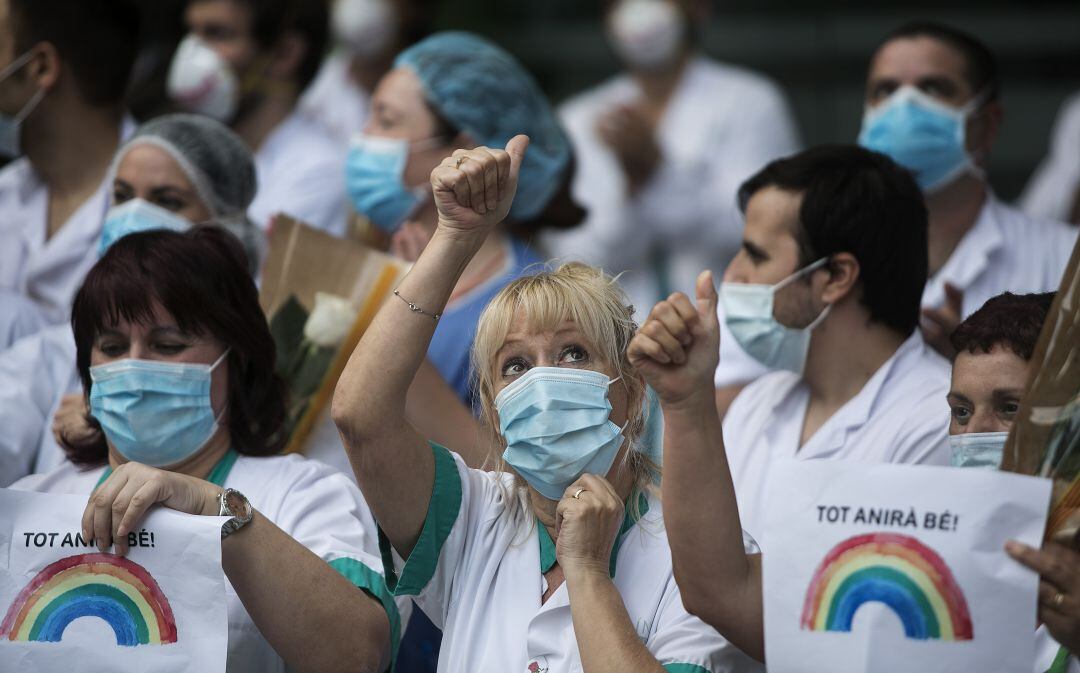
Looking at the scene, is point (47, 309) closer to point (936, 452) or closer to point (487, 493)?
point (487, 493)

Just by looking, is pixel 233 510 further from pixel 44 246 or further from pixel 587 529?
pixel 44 246

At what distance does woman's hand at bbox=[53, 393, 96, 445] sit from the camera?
382 cm

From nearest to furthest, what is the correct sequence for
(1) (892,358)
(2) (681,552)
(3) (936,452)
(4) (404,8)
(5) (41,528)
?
(2) (681,552)
(5) (41,528)
(3) (936,452)
(1) (892,358)
(4) (404,8)

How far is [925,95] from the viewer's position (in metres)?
5.17

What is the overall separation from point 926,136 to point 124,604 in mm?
3210

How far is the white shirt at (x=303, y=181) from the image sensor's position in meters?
5.93

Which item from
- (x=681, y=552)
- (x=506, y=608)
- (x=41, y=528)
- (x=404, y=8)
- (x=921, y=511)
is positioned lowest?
(x=41, y=528)

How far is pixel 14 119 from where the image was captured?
5.46 metres

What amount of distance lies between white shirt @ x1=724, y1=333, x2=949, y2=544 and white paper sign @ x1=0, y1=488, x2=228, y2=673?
4.66ft

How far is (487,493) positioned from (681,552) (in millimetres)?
592

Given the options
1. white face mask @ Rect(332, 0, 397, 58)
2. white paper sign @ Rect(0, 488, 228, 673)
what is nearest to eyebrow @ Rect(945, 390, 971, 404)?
white paper sign @ Rect(0, 488, 228, 673)

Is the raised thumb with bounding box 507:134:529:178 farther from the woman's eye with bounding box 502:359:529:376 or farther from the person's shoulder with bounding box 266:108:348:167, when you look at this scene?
the person's shoulder with bounding box 266:108:348:167

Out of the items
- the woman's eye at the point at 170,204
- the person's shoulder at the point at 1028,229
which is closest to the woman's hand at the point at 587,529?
the woman's eye at the point at 170,204

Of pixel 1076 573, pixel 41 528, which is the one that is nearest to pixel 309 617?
pixel 41 528
